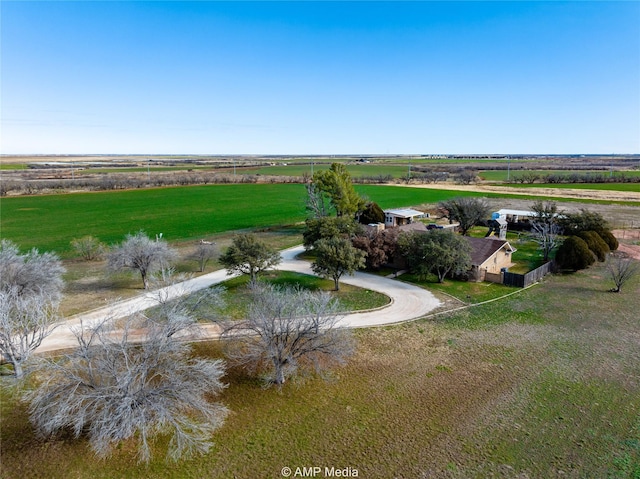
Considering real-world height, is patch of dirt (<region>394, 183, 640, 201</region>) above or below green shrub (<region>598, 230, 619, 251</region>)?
above

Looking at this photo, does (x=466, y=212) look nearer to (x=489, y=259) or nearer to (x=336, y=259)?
(x=489, y=259)

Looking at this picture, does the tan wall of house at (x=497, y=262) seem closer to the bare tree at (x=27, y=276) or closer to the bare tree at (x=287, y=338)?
the bare tree at (x=287, y=338)

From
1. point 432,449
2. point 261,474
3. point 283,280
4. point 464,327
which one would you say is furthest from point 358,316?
point 261,474

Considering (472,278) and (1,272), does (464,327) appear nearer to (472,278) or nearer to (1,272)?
(472,278)

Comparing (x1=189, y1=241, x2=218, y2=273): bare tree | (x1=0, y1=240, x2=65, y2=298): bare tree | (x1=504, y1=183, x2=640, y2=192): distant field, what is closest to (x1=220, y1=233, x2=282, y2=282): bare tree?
(x1=189, y1=241, x2=218, y2=273): bare tree

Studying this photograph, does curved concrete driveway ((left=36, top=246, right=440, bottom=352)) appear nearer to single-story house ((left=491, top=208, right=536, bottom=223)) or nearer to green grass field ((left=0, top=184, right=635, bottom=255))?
green grass field ((left=0, top=184, right=635, bottom=255))

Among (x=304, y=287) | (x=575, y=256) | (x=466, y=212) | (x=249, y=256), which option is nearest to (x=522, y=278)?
(x=575, y=256)

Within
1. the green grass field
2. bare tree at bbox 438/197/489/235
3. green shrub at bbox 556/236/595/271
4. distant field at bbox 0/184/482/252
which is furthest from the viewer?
distant field at bbox 0/184/482/252
